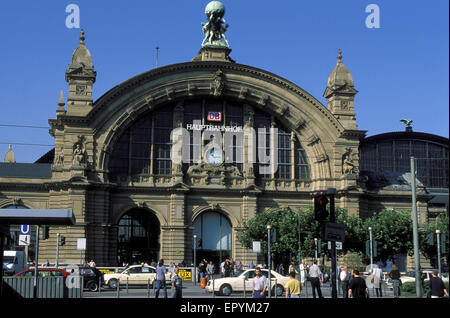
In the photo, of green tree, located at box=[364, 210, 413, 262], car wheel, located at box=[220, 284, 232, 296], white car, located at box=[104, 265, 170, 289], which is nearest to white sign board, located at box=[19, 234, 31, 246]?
white car, located at box=[104, 265, 170, 289]

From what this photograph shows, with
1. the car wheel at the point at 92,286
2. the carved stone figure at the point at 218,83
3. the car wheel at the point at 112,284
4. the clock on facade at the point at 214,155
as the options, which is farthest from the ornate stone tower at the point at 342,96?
the car wheel at the point at 92,286

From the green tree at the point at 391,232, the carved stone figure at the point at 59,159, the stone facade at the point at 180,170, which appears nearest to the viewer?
the green tree at the point at 391,232

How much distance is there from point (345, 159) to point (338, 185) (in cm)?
248

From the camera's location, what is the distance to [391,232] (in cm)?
5622

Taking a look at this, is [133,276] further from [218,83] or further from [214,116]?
[218,83]

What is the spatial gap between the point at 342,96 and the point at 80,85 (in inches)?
951

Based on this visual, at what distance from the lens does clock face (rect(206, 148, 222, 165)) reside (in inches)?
2402

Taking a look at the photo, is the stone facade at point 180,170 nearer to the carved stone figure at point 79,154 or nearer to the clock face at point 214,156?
the carved stone figure at point 79,154

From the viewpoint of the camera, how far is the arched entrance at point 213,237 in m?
59.9

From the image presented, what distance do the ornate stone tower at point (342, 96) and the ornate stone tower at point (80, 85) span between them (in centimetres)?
2215

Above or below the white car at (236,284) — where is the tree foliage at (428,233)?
above

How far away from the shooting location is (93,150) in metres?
57.5

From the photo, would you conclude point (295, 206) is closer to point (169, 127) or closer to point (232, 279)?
point (169, 127)
